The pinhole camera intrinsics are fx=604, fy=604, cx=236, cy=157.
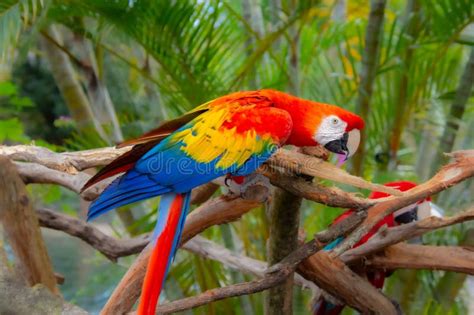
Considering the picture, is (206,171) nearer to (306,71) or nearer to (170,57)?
(170,57)

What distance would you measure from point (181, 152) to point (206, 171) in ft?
0.15

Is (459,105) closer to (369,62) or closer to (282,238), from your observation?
(369,62)

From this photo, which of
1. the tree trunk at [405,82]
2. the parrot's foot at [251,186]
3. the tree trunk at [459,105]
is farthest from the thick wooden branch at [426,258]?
the tree trunk at [405,82]

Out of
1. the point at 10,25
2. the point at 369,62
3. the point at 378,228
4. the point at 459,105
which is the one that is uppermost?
the point at 10,25

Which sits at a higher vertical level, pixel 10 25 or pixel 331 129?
pixel 10 25

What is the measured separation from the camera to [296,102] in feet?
2.98

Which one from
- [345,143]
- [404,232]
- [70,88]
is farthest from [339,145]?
[70,88]

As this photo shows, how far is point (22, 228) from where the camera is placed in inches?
49.3

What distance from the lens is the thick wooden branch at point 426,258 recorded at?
3.51 ft

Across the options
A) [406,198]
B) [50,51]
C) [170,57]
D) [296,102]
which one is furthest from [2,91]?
[406,198]

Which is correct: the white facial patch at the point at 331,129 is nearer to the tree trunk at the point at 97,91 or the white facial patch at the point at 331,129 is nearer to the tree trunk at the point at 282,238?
the tree trunk at the point at 282,238

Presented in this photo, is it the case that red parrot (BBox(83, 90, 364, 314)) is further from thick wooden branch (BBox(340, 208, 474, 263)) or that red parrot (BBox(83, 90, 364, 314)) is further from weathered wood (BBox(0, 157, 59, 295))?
weathered wood (BBox(0, 157, 59, 295))

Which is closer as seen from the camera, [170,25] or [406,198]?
[406,198]

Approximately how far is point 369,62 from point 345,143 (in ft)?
2.11
